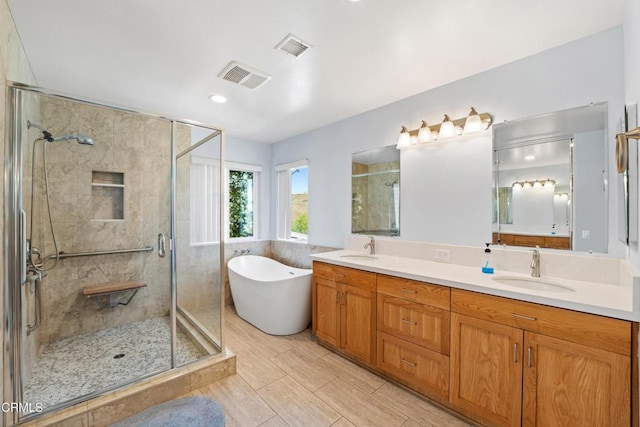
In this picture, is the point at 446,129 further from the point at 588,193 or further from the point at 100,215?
the point at 100,215

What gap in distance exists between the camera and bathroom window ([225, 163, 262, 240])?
4.03 meters

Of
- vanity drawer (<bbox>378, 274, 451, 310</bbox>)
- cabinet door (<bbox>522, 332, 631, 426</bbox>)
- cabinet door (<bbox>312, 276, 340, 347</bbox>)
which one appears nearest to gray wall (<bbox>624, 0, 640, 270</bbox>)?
cabinet door (<bbox>522, 332, 631, 426</bbox>)

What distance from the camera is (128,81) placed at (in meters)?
2.30

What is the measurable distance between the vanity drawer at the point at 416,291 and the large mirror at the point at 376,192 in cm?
75

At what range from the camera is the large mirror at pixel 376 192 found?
276 centimetres

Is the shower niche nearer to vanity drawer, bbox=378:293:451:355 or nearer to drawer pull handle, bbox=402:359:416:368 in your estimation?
vanity drawer, bbox=378:293:451:355

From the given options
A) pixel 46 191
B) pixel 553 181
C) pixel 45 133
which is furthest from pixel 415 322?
pixel 46 191

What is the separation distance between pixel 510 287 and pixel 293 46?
211 cm

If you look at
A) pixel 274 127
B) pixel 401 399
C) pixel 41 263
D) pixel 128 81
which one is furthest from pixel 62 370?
pixel 274 127

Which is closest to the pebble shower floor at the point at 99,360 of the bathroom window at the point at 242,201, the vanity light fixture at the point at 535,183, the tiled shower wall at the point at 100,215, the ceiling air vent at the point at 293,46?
the tiled shower wall at the point at 100,215

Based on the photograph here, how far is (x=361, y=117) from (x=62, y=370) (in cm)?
372

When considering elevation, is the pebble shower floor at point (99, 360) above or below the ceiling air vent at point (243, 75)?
below

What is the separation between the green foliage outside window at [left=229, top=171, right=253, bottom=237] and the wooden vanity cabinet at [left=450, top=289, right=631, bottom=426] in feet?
10.7

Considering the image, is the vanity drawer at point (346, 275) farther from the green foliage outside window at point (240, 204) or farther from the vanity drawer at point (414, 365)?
the green foliage outside window at point (240, 204)
